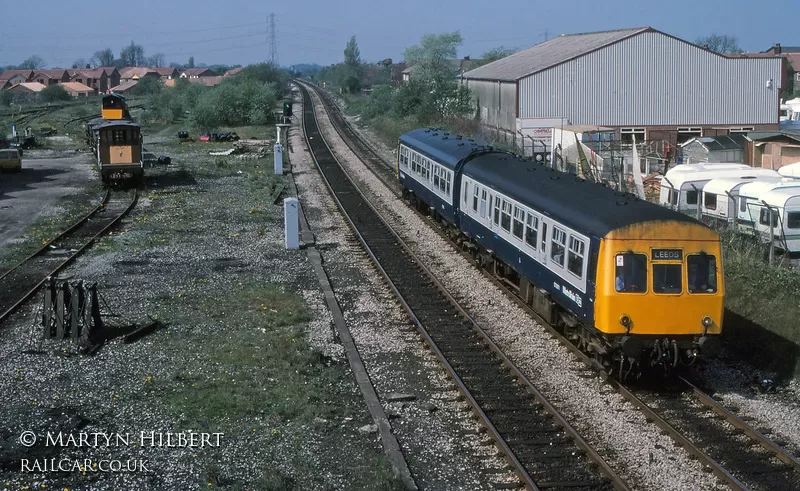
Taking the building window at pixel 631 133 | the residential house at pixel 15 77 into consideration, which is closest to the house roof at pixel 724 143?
the building window at pixel 631 133

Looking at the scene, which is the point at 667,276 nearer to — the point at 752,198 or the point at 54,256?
the point at 752,198

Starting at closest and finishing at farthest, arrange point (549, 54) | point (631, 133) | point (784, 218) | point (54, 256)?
1. point (784, 218)
2. point (54, 256)
3. point (631, 133)
4. point (549, 54)

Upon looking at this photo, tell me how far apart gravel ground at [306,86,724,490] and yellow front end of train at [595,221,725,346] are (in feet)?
3.69

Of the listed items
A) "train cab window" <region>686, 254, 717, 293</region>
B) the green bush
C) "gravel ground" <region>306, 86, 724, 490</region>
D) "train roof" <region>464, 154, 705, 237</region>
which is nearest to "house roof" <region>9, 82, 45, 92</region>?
the green bush

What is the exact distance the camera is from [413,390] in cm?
1238

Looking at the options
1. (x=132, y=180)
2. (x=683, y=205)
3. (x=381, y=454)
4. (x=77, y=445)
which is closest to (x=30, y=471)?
(x=77, y=445)

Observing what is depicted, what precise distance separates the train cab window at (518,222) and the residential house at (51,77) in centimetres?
15881

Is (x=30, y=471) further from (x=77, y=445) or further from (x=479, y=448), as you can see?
(x=479, y=448)

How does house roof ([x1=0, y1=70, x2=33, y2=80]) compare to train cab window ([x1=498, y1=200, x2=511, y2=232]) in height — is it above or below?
above

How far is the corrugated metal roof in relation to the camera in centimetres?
4781

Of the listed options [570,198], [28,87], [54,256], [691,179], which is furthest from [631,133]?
[28,87]

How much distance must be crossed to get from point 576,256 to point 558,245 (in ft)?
2.92

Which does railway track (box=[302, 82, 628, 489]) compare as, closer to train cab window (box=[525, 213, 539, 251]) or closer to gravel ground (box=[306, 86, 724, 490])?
gravel ground (box=[306, 86, 724, 490])

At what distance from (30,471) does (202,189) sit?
25.9 m
